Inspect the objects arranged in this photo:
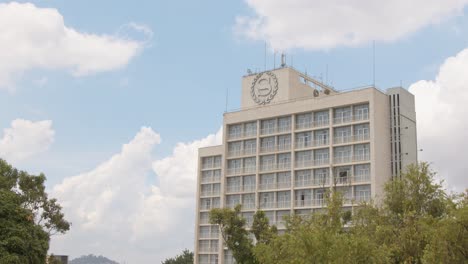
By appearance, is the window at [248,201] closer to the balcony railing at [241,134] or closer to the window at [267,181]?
the window at [267,181]

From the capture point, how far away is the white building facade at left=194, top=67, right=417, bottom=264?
6875cm

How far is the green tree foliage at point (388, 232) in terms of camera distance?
28578 mm

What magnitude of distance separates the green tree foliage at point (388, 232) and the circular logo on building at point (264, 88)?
92.0ft

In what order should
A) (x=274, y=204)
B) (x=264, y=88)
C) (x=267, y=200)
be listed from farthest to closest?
(x=264, y=88) < (x=267, y=200) < (x=274, y=204)

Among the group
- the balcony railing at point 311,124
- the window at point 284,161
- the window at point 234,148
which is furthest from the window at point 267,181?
the balcony railing at point 311,124

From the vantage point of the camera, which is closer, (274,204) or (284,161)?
(274,204)

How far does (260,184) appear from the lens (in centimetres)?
7738

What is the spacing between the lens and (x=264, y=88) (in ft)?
261

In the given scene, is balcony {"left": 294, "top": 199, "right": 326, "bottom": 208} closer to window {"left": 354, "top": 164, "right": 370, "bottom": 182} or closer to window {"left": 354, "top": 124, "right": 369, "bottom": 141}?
window {"left": 354, "top": 164, "right": 370, "bottom": 182}

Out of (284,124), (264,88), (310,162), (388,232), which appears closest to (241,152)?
(284,124)

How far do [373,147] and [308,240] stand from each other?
4044 centimetres

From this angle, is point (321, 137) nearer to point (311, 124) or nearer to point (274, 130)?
point (311, 124)

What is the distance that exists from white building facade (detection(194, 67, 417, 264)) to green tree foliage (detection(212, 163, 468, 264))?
19.4 m

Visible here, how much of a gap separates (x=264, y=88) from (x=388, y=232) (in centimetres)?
4442
